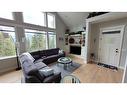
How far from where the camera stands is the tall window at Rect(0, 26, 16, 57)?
344 cm

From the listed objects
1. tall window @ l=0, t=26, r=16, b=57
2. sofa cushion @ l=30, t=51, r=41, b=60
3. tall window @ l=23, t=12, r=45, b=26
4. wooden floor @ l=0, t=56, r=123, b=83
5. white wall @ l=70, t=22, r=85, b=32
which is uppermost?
tall window @ l=23, t=12, r=45, b=26

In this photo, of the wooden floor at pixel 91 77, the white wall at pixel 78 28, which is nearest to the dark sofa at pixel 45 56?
the wooden floor at pixel 91 77

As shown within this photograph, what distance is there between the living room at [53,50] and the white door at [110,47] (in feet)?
0.16

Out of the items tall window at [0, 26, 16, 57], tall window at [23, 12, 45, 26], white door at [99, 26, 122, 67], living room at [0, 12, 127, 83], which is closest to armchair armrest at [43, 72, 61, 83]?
living room at [0, 12, 127, 83]

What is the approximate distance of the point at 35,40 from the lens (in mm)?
4965

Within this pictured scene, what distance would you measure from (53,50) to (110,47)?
359 cm

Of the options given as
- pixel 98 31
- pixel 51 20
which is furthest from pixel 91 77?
pixel 51 20

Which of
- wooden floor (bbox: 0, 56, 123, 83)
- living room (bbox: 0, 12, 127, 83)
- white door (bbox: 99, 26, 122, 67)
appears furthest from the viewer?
white door (bbox: 99, 26, 122, 67)

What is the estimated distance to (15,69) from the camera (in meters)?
3.66

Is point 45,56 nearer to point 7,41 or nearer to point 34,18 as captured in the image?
point 7,41

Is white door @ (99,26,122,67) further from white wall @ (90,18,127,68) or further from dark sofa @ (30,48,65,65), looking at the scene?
dark sofa @ (30,48,65,65)

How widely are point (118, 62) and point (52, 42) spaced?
4.61 m
